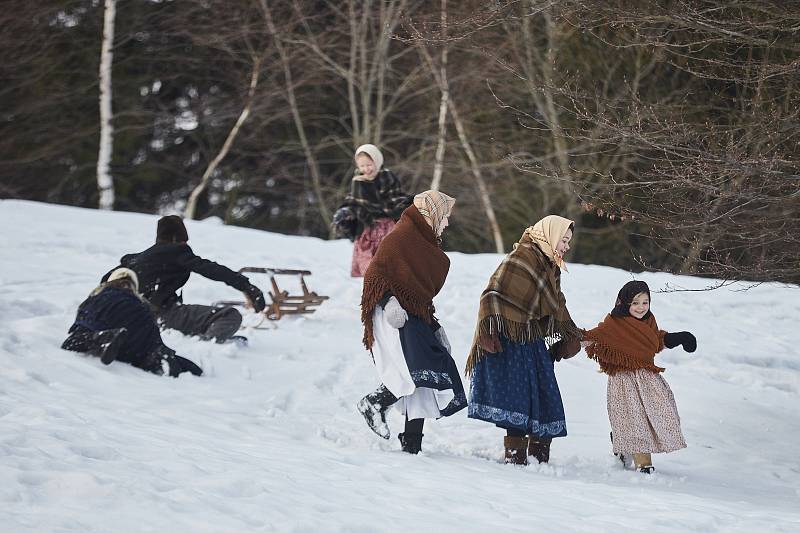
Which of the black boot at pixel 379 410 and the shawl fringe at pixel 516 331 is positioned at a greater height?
the shawl fringe at pixel 516 331

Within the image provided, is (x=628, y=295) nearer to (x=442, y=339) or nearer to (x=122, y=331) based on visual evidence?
(x=442, y=339)

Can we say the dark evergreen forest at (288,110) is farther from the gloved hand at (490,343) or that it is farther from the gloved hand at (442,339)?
the gloved hand at (490,343)

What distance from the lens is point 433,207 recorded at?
684 cm

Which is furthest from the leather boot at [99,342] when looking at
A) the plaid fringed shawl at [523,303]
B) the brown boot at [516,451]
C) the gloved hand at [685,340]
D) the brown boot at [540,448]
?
the gloved hand at [685,340]

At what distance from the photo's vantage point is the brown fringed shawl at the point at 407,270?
6645mm

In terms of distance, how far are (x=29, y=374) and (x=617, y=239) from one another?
57.0 ft

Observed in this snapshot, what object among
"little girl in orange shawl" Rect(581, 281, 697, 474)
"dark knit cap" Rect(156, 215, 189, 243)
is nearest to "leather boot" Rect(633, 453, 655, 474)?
"little girl in orange shawl" Rect(581, 281, 697, 474)

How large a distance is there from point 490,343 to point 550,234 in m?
0.79

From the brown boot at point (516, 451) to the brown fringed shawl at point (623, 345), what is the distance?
797 millimetres

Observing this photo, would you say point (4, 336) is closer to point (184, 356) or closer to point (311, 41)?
point (184, 356)

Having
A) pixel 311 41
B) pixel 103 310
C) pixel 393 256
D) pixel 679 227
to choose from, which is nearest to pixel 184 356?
pixel 103 310

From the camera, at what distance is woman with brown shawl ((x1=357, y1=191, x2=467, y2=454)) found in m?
6.61

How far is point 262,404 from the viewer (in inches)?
314

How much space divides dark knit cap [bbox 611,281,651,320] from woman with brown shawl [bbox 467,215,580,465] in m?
0.50
